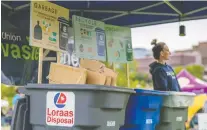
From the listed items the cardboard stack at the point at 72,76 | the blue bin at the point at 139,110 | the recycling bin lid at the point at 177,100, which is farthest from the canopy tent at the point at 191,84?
the blue bin at the point at 139,110

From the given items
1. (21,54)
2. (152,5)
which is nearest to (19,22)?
(21,54)

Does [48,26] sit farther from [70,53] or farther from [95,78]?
[95,78]

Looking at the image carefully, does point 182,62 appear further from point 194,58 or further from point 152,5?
point 152,5

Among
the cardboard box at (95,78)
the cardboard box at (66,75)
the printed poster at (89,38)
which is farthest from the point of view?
the printed poster at (89,38)

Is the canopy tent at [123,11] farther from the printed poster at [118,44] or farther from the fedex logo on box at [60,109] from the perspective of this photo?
the fedex logo on box at [60,109]

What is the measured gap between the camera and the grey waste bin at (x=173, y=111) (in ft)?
14.1

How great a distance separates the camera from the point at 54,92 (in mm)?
3398

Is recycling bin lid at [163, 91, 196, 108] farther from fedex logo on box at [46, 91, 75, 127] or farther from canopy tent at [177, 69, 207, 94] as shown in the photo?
canopy tent at [177, 69, 207, 94]

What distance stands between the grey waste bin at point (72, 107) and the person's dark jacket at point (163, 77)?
4.84 ft

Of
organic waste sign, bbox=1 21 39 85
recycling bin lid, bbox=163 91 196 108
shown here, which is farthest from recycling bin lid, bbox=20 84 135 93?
organic waste sign, bbox=1 21 39 85

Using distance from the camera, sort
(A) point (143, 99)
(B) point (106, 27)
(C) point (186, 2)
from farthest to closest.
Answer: (C) point (186, 2) < (B) point (106, 27) < (A) point (143, 99)

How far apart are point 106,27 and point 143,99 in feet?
7.79

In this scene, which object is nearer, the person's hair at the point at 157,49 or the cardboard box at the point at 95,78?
the cardboard box at the point at 95,78

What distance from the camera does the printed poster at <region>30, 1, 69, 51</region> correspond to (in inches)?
190
